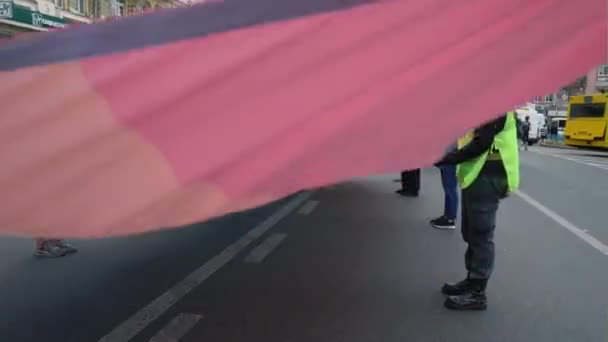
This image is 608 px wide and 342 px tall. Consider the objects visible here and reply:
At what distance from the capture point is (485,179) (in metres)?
3.72

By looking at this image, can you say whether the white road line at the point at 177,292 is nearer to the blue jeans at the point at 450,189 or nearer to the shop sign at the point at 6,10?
the blue jeans at the point at 450,189

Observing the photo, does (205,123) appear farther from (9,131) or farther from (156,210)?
(9,131)

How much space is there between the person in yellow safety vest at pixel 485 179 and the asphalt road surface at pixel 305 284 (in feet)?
1.79

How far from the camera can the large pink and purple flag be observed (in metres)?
1.72

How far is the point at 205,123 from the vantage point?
177cm

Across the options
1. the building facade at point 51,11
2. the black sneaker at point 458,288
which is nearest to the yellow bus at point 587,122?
the building facade at point 51,11

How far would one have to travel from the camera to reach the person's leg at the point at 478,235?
374 centimetres

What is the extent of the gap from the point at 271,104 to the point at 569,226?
6640mm

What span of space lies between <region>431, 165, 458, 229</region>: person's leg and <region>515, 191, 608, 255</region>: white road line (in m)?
1.60

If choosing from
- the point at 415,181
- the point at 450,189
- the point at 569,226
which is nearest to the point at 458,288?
the point at 450,189

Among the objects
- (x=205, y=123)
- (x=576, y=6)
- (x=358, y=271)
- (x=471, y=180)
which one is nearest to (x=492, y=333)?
(x=471, y=180)

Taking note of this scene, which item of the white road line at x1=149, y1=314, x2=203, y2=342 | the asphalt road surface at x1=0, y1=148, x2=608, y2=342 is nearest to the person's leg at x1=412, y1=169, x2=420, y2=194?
the asphalt road surface at x1=0, y1=148, x2=608, y2=342

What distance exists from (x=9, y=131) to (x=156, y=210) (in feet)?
2.28

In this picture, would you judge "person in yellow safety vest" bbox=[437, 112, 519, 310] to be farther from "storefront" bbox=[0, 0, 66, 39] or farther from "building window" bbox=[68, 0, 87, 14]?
"building window" bbox=[68, 0, 87, 14]
